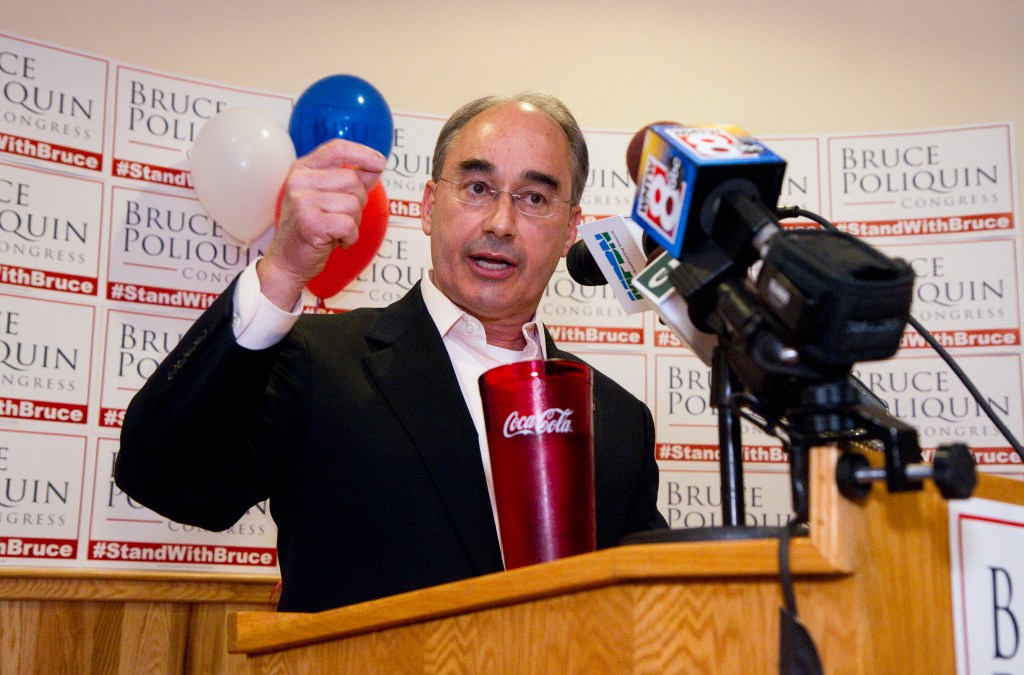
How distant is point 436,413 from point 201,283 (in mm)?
1531

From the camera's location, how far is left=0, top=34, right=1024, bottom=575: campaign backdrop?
2.69 metres

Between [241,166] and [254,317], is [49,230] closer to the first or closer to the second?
[241,166]

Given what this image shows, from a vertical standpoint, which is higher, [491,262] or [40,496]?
[491,262]

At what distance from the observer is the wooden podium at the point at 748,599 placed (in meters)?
0.77

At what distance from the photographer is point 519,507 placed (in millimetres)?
1196

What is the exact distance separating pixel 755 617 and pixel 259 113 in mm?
2413

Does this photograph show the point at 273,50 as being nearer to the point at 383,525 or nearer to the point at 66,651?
the point at 66,651

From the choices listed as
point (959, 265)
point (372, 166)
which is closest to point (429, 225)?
point (372, 166)

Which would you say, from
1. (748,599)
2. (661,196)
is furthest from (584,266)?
(748,599)

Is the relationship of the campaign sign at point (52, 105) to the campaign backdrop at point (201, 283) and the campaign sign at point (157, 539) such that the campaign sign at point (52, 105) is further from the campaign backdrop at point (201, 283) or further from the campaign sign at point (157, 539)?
the campaign sign at point (157, 539)

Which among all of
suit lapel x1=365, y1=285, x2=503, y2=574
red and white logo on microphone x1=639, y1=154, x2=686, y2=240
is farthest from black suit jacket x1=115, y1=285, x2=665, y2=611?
red and white logo on microphone x1=639, y1=154, x2=686, y2=240

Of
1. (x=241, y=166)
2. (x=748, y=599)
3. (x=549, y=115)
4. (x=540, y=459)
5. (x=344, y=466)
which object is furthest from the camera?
(x=241, y=166)

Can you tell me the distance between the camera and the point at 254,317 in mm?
1233

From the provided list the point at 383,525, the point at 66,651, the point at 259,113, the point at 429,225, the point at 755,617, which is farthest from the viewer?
the point at 259,113
